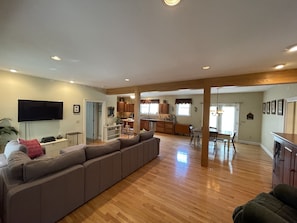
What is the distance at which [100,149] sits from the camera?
267 cm

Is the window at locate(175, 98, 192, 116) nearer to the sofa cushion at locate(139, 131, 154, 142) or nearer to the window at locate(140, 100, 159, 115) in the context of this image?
the window at locate(140, 100, 159, 115)

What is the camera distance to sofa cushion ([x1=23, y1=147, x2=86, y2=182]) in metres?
1.70

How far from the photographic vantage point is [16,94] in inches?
158

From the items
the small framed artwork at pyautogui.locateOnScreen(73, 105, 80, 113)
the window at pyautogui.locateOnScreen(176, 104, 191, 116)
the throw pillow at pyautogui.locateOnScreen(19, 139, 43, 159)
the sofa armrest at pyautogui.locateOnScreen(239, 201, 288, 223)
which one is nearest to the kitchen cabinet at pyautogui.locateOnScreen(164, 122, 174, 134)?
the window at pyautogui.locateOnScreen(176, 104, 191, 116)

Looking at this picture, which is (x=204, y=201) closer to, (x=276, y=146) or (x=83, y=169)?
(x=276, y=146)

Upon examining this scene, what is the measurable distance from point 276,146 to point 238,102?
4.89 meters

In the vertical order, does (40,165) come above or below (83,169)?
above

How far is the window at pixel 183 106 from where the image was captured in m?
8.67

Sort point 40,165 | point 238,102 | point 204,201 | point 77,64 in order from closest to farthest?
point 40,165
point 204,201
point 77,64
point 238,102

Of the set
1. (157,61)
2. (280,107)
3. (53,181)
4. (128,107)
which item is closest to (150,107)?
(128,107)

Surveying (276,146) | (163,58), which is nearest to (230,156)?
(276,146)

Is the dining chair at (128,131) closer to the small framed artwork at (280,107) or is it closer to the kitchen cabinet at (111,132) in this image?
the kitchen cabinet at (111,132)

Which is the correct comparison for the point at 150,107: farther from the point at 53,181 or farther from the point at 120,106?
the point at 53,181

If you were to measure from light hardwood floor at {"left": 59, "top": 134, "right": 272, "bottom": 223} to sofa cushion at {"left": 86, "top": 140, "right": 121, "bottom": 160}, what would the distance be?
0.75 meters
